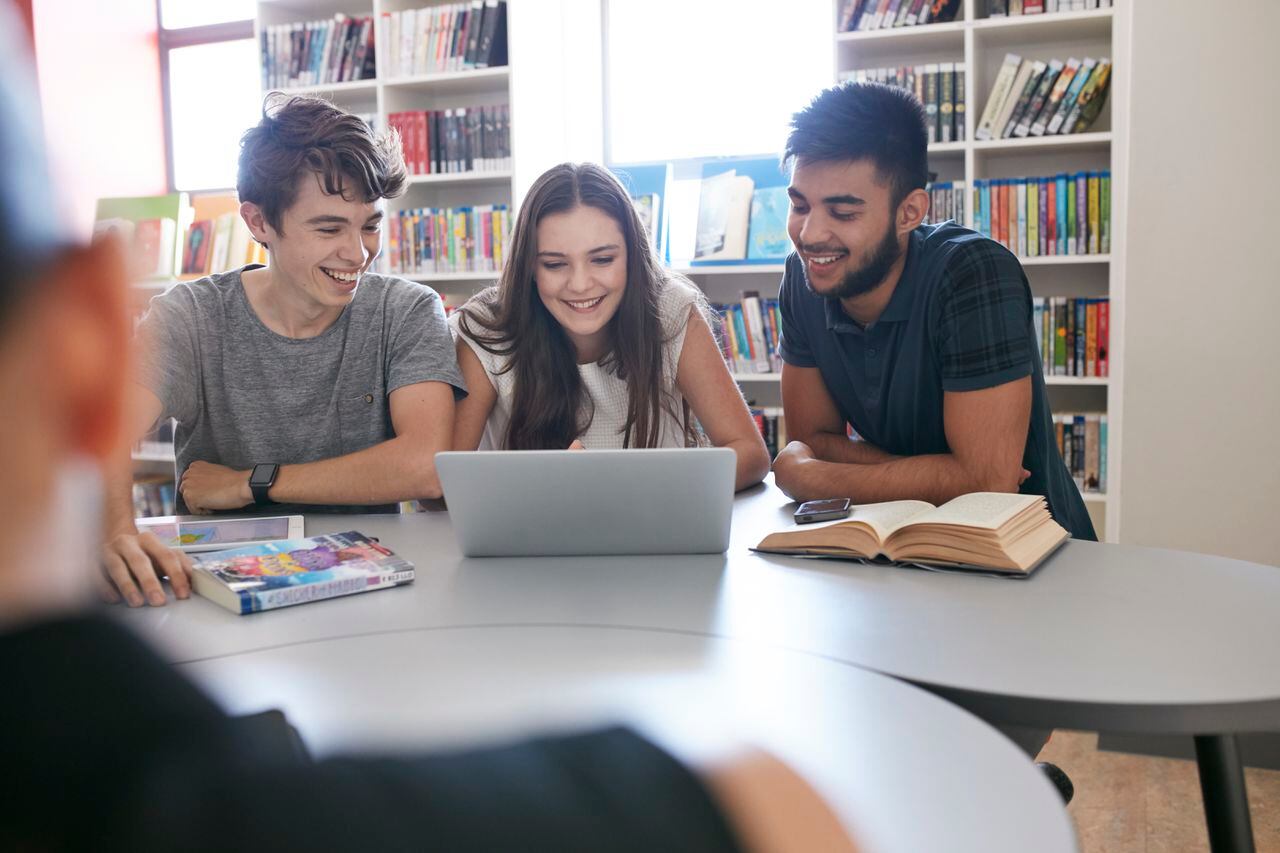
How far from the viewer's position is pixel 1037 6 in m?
3.12

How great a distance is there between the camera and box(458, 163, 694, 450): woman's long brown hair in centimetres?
199

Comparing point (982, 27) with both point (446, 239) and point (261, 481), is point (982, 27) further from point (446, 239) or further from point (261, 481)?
point (261, 481)

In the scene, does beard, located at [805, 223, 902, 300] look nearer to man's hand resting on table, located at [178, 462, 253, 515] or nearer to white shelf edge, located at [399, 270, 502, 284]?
man's hand resting on table, located at [178, 462, 253, 515]

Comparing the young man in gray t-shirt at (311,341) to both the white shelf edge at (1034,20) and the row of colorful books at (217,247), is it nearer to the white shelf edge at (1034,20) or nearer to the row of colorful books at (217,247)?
the white shelf edge at (1034,20)

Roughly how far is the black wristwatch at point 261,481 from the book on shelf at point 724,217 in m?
2.21

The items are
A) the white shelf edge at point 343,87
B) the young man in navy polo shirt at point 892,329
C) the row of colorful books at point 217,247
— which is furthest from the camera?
the row of colorful books at point 217,247

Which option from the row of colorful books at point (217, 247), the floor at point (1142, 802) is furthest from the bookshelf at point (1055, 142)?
the row of colorful books at point (217, 247)

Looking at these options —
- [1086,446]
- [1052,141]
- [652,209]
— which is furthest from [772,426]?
[1052,141]

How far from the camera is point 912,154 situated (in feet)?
6.14

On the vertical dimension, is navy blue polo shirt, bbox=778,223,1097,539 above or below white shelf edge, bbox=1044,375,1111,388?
above

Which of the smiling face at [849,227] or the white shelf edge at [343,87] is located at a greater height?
the white shelf edge at [343,87]

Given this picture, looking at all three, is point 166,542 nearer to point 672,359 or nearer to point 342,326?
point 342,326

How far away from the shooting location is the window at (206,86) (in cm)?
451

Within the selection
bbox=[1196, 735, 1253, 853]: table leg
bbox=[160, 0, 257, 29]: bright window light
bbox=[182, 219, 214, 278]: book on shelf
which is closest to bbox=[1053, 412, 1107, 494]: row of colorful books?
bbox=[1196, 735, 1253, 853]: table leg
